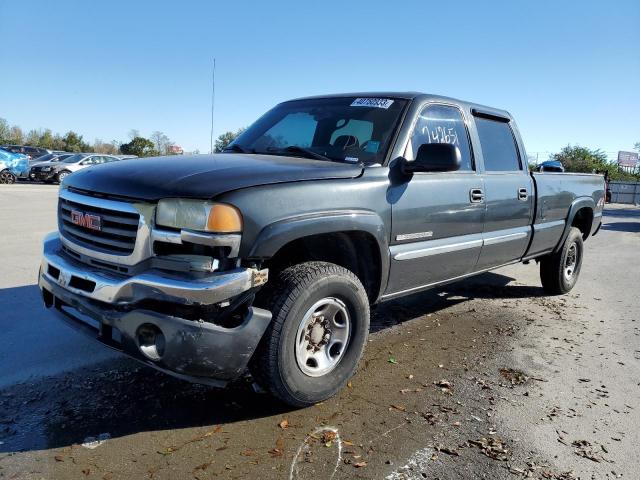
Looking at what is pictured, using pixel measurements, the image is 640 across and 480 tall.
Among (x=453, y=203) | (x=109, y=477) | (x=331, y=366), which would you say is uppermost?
(x=453, y=203)

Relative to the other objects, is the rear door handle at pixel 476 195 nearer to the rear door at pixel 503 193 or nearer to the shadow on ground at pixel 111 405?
the rear door at pixel 503 193

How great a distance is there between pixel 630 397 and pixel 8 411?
3.96m

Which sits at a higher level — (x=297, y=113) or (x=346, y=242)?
(x=297, y=113)

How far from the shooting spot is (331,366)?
322cm

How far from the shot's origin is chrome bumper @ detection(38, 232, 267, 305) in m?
2.53

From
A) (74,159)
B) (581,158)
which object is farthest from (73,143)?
(581,158)

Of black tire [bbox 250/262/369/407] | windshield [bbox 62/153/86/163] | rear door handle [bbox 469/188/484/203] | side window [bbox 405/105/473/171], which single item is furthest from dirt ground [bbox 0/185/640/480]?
windshield [bbox 62/153/86/163]

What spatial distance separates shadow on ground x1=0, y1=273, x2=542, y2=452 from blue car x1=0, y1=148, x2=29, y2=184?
66.0 ft

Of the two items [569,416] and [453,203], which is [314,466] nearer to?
[569,416]

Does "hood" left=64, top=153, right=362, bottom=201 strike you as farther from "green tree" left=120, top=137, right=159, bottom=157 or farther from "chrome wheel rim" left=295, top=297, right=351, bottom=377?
"green tree" left=120, top=137, right=159, bottom=157

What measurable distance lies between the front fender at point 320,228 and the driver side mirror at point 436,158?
500 mm

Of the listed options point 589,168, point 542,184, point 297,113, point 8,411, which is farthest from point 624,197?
point 8,411

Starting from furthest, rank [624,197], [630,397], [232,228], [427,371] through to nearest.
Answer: [624,197] → [427,371] → [630,397] → [232,228]

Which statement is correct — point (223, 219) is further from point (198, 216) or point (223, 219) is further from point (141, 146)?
point (141, 146)
